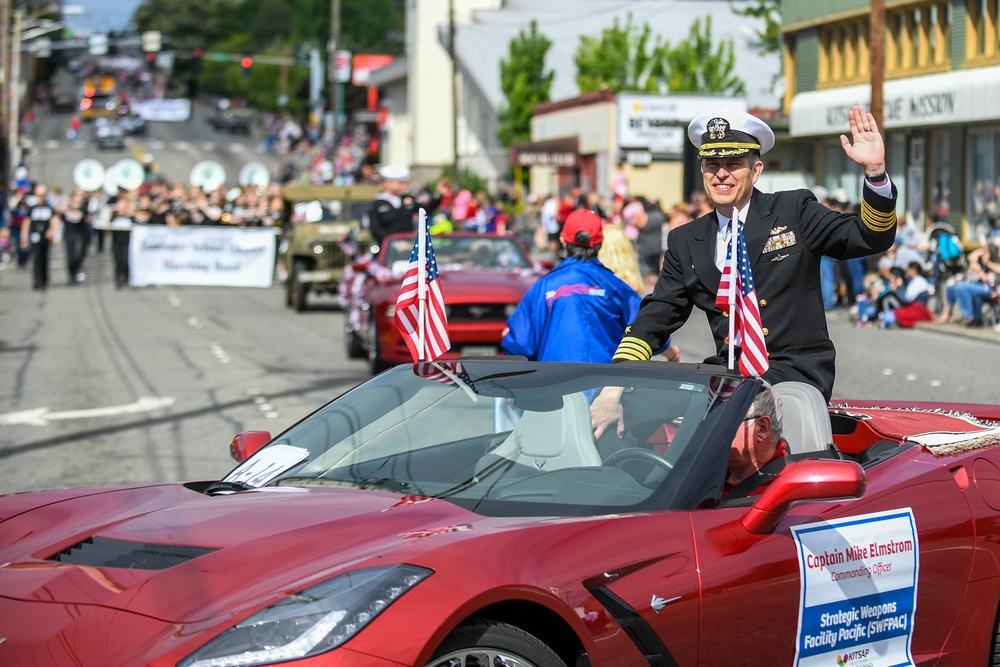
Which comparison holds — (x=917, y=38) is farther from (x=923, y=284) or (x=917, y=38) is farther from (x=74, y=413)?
(x=74, y=413)

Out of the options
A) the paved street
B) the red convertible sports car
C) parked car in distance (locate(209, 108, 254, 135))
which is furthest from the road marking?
parked car in distance (locate(209, 108, 254, 135))

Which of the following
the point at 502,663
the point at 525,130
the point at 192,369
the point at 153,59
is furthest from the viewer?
the point at 153,59

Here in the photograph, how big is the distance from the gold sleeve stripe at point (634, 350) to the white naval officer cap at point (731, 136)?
2.34ft

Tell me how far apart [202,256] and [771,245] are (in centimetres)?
2610

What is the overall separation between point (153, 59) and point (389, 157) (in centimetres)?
6097

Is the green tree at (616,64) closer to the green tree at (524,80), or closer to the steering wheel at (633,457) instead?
the green tree at (524,80)

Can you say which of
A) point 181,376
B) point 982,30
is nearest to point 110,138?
point 982,30

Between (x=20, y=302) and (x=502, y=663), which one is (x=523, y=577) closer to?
(x=502, y=663)

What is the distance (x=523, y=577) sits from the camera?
3.55m

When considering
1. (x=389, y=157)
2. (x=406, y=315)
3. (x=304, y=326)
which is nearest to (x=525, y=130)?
(x=389, y=157)

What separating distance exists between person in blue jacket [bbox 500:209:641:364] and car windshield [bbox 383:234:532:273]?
856 centimetres

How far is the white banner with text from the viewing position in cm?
3028

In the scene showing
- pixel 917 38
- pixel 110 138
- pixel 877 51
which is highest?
pixel 110 138

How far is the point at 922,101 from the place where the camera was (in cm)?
2839
